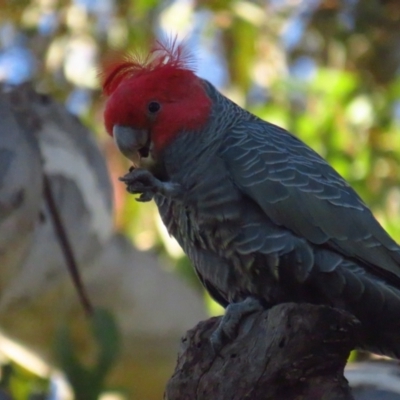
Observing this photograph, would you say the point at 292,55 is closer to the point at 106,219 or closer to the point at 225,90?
the point at 225,90

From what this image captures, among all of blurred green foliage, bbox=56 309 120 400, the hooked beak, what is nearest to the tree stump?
the hooked beak

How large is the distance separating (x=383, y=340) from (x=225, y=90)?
129 inches

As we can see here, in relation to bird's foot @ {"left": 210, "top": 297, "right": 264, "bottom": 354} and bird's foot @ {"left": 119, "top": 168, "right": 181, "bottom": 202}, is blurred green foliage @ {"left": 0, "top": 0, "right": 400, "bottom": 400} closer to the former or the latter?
bird's foot @ {"left": 119, "top": 168, "right": 181, "bottom": 202}

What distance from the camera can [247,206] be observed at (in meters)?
2.33

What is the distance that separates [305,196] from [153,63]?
706 millimetres

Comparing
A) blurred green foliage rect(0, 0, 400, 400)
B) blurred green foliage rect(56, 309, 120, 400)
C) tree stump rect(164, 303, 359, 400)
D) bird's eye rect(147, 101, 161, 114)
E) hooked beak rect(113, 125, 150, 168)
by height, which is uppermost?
blurred green foliage rect(0, 0, 400, 400)

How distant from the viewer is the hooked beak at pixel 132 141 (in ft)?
8.17

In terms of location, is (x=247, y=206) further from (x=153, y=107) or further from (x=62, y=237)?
(x=62, y=237)

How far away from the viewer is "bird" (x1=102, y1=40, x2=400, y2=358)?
2.23 metres

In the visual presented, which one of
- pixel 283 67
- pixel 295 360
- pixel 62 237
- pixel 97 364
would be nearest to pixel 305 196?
pixel 295 360

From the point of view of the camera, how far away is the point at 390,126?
4906 mm

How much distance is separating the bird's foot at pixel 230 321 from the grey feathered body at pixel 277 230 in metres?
0.09

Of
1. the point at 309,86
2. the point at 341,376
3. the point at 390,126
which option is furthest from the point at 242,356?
the point at 390,126

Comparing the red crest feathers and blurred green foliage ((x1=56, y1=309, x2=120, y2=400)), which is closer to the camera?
the red crest feathers
